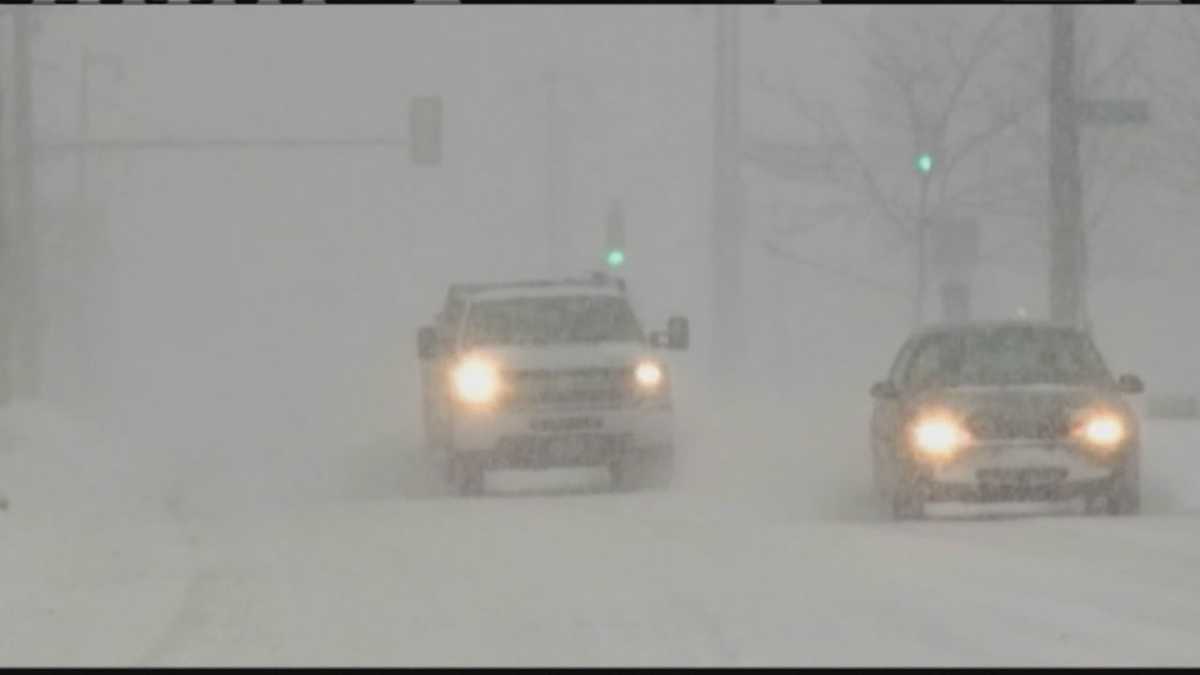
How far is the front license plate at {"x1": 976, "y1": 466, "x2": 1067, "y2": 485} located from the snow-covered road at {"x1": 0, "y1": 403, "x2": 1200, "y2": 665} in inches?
12.2

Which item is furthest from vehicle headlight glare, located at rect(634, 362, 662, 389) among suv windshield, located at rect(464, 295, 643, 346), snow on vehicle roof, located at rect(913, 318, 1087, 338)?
snow on vehicle roof, located at rect(913, 318, 1087, 338)

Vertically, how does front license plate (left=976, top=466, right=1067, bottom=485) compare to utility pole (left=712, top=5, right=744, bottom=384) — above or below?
below

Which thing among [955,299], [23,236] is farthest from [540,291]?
[23,236]

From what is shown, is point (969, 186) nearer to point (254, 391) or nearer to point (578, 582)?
point (254, 391)

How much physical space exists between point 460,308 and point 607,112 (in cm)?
7882

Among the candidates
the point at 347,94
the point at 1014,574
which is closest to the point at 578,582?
the point at 1014,574

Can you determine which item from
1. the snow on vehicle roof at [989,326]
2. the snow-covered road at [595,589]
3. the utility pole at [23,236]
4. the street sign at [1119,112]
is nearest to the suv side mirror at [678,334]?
the snow-covered road at [595,589]

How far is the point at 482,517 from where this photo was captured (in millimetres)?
21781

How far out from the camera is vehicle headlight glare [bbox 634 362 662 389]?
86.2ft

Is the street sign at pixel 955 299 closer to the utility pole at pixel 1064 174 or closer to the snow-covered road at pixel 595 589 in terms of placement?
the utility pole at pixel 1064 174

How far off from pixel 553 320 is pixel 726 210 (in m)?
17.3

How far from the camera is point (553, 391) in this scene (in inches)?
1024

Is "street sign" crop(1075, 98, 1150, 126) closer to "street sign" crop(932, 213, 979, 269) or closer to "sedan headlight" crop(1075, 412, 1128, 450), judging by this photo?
"sedan headlight" crop(1075, 412, 1128, 450)

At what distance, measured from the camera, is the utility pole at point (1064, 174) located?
29.8m
